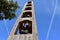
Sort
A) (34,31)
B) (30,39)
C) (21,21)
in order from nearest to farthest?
(30,39) < (34,31) < (21,21)

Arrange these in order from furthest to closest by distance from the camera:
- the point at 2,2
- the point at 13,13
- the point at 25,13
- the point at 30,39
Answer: the point at 13,13 → the point at 2,2 → the point at 25,13 → the point at 30,39

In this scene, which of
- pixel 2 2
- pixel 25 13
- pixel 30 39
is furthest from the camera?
pixel 2 2

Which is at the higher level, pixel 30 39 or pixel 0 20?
pixel 30 39

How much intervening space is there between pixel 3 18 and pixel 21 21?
11.7 feet

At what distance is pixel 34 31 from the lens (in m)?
2.67

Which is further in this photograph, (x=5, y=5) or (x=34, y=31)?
(x=5, y=5)

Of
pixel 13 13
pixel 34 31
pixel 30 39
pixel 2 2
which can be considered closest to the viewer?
pixel 30 39

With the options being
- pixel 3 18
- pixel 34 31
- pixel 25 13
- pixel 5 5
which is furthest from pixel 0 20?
pixel 34 31

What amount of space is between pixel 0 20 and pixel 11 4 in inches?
31.7

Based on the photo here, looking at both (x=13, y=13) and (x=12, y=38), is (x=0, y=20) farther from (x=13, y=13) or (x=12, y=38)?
(x=12, y=38)

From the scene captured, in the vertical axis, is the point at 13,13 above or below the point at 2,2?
below

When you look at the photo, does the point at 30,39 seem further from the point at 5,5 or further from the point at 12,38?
the point at 5,5

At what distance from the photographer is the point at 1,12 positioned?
661 cm

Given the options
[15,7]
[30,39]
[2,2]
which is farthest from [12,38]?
[15,7]
